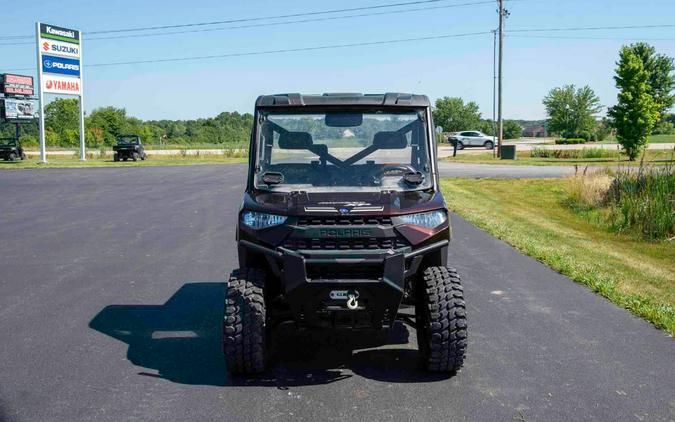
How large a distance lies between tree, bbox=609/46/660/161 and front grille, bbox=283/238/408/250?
4026cm

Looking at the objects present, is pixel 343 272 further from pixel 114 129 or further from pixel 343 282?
pixel 114 129

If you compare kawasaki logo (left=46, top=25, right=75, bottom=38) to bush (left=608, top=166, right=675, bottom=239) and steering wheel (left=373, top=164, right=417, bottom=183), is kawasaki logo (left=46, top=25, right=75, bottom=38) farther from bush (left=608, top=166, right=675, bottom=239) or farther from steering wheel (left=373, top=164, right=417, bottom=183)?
steering wheel (left=373, top=164, right=417, bottom=183)

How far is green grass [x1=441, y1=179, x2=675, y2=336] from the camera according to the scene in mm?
8062

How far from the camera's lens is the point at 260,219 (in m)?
5.16

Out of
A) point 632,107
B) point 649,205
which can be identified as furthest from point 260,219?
point 632,107

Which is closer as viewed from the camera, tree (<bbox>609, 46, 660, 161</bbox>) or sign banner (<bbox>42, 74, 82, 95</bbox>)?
tree (<bbox>609, 46, 660, 161</bbox>)

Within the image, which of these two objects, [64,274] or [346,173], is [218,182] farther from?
[346,173]

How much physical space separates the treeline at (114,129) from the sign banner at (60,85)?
42026 mm

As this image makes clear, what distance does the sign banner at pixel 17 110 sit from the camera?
195ft

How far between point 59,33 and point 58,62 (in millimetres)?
2043

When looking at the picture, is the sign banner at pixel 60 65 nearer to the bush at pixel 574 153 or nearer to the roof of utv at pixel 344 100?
the bush at pixel 574 153

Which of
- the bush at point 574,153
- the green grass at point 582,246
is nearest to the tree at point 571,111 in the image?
the bush at point 574,153

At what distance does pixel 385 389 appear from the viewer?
5.03m

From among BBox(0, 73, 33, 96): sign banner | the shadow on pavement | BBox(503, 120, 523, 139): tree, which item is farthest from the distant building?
the shadow on pavement
